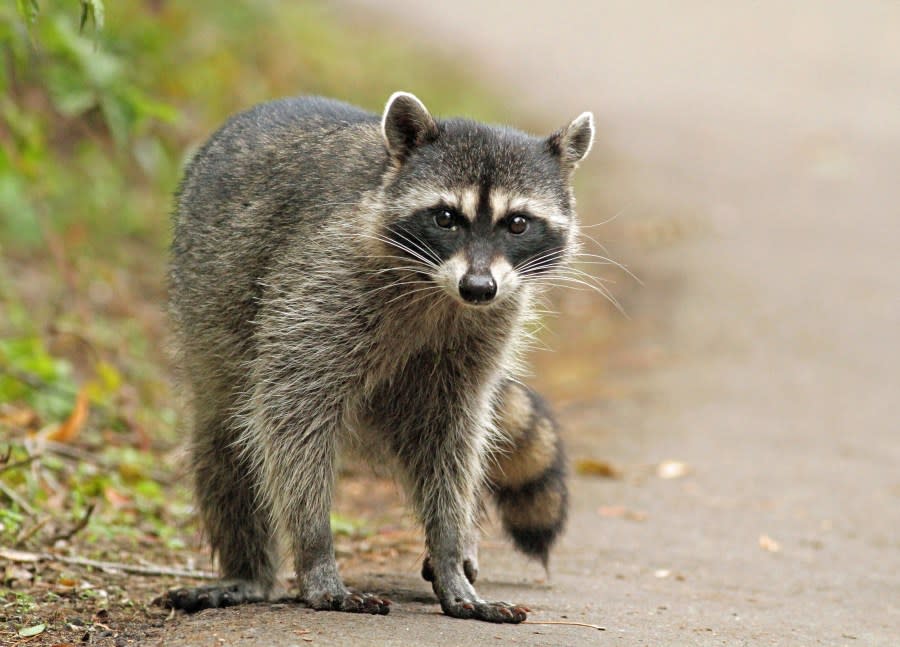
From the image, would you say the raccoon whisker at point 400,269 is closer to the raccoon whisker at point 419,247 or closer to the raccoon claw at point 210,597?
the raccoon whisker at point 419,247

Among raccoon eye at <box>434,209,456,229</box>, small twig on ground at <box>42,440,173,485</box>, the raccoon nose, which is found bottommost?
small twig on ground at <box>42,440,173,485</box>

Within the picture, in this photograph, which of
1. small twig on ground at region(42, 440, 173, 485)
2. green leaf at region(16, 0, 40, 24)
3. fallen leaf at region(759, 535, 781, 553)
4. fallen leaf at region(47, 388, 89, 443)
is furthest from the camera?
fallen leaf at region(47, 388, 89, 443)

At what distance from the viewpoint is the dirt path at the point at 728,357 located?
5227mm

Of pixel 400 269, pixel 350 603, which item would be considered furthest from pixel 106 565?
pixel 400 269

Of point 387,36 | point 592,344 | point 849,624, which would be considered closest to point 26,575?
point 849,624

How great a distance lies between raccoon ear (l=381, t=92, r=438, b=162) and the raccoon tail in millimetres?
1237

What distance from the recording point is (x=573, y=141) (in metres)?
5.49

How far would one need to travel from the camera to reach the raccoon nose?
4691 millimetres

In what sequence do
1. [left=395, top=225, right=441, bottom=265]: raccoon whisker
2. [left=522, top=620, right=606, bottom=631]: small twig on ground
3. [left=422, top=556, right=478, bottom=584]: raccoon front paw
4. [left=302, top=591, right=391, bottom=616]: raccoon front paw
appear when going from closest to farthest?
1. [left=522, top=620, right=606, bottom=631]: small twig on ground
2. [left=302, top=591, right=391, bottom=616]: raccoon front paw
3. [left=395, top=225, right=441, bottom=265]: raccoon whisker
4. [left=422, top=556, right=478, bottom=584]: raccoon front paw

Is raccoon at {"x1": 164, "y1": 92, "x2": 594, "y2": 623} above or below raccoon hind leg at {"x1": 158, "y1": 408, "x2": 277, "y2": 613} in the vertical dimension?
above

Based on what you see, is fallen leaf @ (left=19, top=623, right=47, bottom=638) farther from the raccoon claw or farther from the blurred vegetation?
the blurred vegetation

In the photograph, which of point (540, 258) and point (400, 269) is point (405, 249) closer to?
point (400, 269)

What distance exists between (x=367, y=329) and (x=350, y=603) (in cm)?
106

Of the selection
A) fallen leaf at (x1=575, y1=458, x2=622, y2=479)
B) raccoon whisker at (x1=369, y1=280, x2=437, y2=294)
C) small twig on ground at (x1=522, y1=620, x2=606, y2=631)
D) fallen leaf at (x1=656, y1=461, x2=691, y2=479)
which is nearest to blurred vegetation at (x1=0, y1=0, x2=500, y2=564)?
raccoon whisker at (x1=369, y1=280, x2=437, y2=294)
